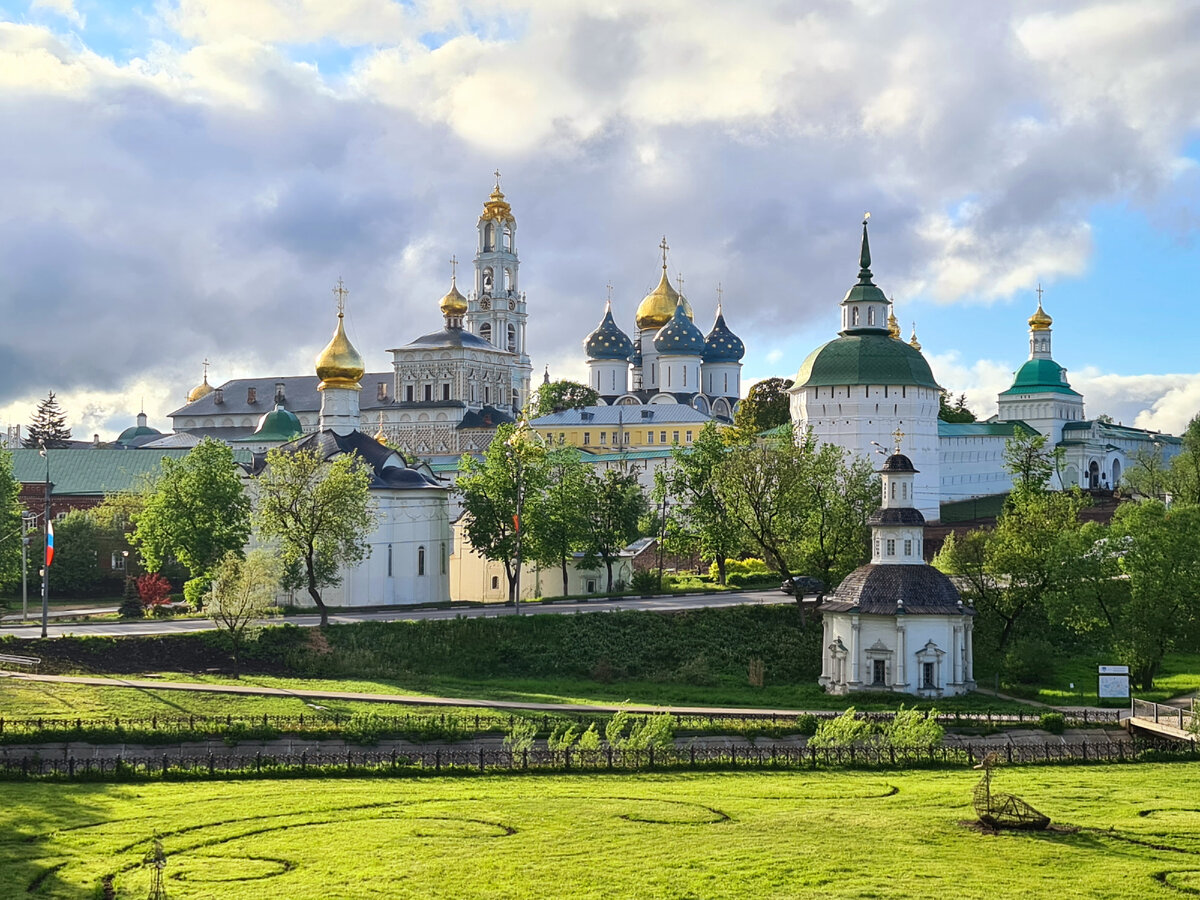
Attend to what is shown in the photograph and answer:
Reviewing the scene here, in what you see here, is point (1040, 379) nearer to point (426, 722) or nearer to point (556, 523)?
point (556, 523)

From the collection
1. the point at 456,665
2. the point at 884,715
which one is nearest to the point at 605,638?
the point at 456,665

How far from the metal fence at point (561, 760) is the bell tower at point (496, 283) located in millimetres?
102409

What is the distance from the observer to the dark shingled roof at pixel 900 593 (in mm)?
47344

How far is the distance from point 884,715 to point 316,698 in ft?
50.0

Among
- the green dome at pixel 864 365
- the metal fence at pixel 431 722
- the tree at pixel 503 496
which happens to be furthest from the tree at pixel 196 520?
the green dome at pixel 864 365

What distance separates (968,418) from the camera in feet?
348

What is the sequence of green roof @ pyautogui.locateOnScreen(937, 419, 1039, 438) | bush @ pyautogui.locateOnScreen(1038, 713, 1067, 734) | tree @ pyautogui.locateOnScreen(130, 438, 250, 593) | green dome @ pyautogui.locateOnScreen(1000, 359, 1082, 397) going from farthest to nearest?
green dome @ pyautogui.locateOnScreen(1000, 359, 1082, 397) < green roof @ pyautogui.locateOnScreen(937, 419, 1039, 438) < tree @ pyautogui.locateOnScreen(130, 438, 250, 593) < bush @ pyautogui.locateOnScreen(1038, 713, 1067, 734)

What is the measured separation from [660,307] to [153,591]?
75.0 m

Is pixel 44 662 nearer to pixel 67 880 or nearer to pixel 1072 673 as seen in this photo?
pixel 67 880

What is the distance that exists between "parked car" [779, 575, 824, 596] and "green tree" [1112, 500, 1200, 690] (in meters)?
10.9

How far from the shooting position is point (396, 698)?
4097cm

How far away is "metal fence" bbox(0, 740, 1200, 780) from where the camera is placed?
106 feet

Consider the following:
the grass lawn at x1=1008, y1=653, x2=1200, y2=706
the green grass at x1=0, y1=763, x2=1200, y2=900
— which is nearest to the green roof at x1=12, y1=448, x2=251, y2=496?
the grass lawn at x1=1008, y1=653, x2=1200, y2=706

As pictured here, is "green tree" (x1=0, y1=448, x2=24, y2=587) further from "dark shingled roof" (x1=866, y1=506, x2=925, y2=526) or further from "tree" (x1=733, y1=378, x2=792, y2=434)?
"tree" (x1=733, y1=378, x2=792, y2=434)
